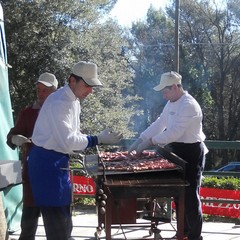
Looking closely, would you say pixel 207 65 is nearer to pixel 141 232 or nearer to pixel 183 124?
pixel 141 232

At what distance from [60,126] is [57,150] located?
214 millimetres

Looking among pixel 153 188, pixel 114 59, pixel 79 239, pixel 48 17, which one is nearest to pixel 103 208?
pixel 153 188

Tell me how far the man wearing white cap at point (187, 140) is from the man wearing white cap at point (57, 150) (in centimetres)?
135

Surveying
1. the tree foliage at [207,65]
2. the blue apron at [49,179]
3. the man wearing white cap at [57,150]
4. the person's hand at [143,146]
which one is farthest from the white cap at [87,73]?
the tree foliage at [207,65]

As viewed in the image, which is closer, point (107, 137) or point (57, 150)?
point (57, 150)

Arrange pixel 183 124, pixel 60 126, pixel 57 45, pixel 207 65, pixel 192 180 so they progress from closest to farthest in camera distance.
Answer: pixel 60 126, pixel 183 124, pixel 192 180, pixel 57 45, pixel 207 65

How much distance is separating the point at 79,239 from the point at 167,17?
107 feet

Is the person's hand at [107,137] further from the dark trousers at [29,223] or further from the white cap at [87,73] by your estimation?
the dark trousers at [29,223]

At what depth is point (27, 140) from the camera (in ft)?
17.8

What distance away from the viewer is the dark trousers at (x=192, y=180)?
18.5 feet

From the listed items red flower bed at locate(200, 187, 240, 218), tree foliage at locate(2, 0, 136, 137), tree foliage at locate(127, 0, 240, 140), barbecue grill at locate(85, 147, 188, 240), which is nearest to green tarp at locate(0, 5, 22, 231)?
barbecue grill at locate(85, 147, 188, 240)

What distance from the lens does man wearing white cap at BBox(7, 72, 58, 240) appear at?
5367mm

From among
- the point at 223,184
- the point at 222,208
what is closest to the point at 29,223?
the point at 222,208

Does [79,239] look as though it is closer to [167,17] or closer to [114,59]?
[114,59]
